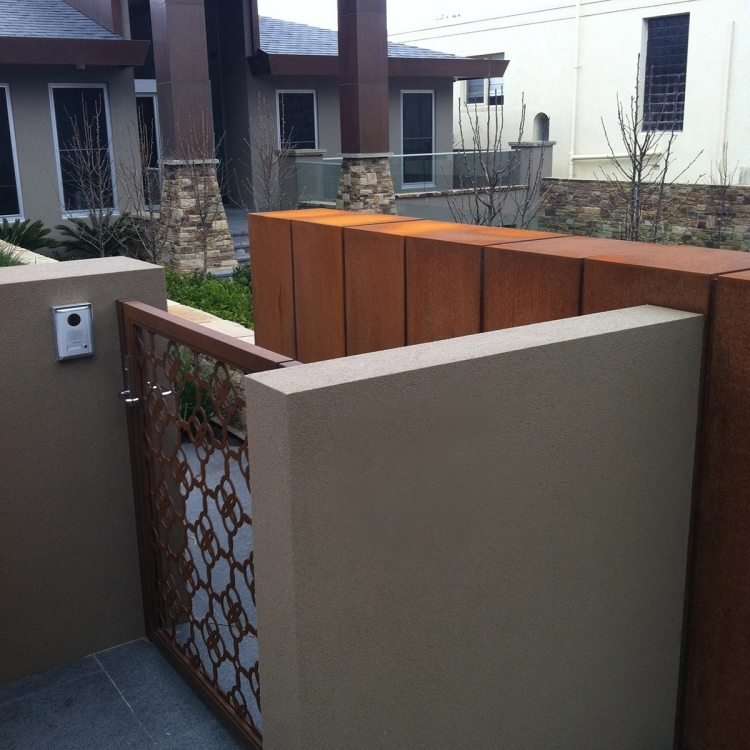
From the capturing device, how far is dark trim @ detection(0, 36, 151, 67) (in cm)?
1505

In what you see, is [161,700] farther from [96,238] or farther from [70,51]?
[70,51]

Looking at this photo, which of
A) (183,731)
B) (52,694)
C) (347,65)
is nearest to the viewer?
(183,731)

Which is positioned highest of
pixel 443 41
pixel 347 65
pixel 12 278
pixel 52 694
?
pixel 443 41

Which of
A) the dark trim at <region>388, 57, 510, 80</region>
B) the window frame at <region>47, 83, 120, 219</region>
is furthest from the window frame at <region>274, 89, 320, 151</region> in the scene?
the window frame at <region>47, 83, 120, 219</region>

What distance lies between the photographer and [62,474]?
3.71m

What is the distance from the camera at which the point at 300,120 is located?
20.7 meters

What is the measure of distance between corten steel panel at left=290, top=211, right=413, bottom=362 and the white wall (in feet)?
68.7

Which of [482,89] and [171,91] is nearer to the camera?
[171,91]

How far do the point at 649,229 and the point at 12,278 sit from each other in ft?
60.3

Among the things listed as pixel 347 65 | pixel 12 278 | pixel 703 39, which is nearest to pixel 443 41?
pixel 703 39

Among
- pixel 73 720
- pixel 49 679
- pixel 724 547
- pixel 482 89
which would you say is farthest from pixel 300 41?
pixel 724 547

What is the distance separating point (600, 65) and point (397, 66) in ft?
31.4

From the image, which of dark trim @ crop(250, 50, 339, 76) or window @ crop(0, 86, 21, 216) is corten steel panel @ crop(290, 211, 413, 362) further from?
dark trim @ crop(250, 50, 339, 76)

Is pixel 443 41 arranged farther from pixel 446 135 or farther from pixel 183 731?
pixel 183 731
